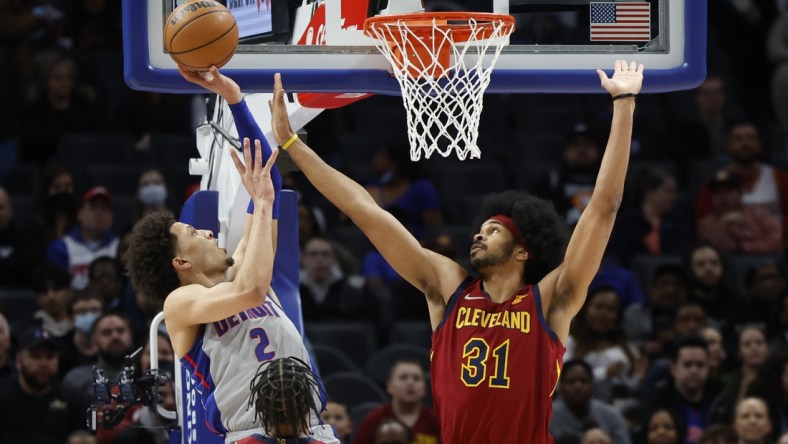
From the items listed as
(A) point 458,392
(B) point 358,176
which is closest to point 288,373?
(A) point 458,392

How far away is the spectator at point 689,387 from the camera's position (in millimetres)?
9047

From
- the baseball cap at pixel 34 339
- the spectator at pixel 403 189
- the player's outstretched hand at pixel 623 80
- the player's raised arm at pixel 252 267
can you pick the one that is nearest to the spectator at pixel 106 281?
the baseball cap at pixel 34 339

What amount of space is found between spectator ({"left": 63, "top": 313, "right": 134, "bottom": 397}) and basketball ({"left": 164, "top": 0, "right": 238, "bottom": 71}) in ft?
11.7

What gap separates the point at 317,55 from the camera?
5.63m

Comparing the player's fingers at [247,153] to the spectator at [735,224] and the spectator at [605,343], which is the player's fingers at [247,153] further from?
the spectator at [735,224]

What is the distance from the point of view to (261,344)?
18.9ft

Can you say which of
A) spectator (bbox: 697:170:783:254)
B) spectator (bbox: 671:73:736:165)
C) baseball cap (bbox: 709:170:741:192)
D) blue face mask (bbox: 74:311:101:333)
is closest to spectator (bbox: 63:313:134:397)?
blue face mask (bbox: 74:311:101:333)

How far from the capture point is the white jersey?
18.6ft

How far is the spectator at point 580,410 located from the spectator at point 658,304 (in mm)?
1343

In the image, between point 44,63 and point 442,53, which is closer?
point 442,53

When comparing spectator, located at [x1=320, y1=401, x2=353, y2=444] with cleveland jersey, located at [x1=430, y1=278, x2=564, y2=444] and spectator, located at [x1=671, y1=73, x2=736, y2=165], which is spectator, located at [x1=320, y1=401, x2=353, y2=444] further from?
spectator, located at [x1=671, y1=73, x2=736, y2=165]

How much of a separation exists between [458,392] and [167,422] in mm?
1426

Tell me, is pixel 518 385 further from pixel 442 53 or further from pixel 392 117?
pixel 392 117

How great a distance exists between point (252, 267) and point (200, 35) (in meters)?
0.87
